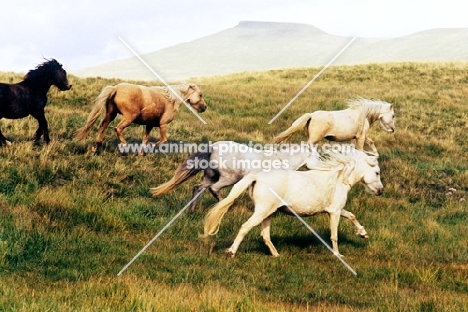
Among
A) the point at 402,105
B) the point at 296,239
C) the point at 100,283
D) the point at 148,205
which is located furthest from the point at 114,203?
the point at 402,105

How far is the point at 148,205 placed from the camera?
9602mm

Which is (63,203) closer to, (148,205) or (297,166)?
(148,205)

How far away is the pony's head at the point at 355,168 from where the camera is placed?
318 inches

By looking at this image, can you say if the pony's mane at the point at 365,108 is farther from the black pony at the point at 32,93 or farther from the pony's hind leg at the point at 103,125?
the black pony at the point at 32,93

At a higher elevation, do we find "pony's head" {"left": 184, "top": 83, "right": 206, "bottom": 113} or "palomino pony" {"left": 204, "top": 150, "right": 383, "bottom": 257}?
"pony's head" {"left": 184, "top": 83, "right": 206, "bottom": 113}

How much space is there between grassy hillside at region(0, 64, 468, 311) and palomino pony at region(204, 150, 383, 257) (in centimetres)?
47

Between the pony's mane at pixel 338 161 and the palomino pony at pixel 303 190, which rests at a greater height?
the pony's mane at pixel 338 161

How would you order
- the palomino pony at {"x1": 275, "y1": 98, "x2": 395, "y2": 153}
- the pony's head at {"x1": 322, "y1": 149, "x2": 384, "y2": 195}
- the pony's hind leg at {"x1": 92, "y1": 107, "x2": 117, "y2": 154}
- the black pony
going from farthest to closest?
1. the palomino pony at {"x1": 275, "y1": 98, "x2": 395, "y2": 153}
2. the pony's hind leg at {"x1": 92, "y1": 107, "x2": 117, "y2": 154}
3. the black pony
4. the pony's head at {"x1": 322, "y1": 149, "x2": 384, "y2": 195}

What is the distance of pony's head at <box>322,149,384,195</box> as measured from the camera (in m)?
8.08

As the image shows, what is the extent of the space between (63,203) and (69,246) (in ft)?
5.55

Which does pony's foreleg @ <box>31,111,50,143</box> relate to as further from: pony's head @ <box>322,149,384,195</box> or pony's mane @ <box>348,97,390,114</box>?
pony's mane @ <box>348,97,390,114</box>

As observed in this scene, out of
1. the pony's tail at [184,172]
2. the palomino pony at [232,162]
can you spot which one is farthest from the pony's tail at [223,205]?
the pony's tail at [184,172]

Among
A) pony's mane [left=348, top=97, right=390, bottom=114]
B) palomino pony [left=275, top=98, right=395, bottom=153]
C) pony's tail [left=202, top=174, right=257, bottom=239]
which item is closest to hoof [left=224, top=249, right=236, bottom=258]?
pony's tail [left=202, top=174, right=257, bottom=239]

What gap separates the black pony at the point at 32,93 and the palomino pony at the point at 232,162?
3.91 metres
